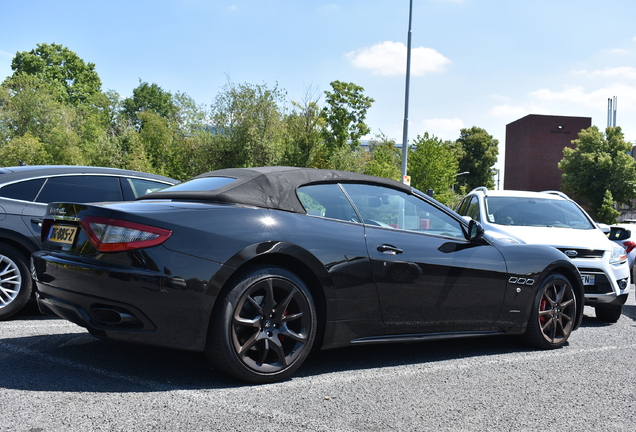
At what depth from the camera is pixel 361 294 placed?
12.8 ft

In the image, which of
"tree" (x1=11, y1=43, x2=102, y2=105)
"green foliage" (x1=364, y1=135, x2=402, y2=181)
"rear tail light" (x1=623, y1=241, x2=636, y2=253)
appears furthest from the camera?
"tree" (x1=11, y1=43, x2=102, y2=105)

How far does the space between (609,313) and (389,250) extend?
427 cm

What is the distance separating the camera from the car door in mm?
4066

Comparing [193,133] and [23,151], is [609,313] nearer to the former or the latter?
[193,133]

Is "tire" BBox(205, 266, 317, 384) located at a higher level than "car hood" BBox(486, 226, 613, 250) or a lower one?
lower

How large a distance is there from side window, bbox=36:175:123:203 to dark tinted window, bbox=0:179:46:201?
0.20 feet

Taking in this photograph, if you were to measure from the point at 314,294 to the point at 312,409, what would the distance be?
831mm

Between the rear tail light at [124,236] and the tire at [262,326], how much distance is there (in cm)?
53

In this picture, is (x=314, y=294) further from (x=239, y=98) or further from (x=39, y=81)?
(x=39, y=81)

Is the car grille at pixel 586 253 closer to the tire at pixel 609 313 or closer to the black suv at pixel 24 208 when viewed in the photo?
the tire at pixel 609 313

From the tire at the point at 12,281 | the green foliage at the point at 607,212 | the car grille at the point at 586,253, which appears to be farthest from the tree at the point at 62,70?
the car grille at the point at 586,253

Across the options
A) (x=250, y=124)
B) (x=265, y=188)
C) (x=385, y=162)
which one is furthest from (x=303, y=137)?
(x=265, y=188)

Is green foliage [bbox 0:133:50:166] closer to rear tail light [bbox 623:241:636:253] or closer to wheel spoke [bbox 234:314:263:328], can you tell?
rear tail light [bbox 623:241:636:253]

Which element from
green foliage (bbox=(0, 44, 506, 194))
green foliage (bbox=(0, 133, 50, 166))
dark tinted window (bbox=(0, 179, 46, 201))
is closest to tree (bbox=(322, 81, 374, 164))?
green foliage (bbox=(0, 44, 506, 194))
